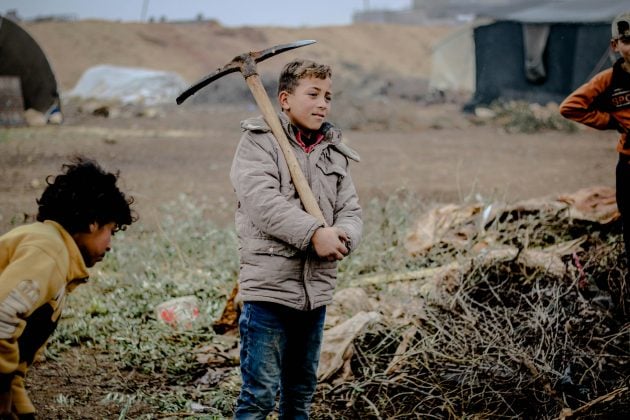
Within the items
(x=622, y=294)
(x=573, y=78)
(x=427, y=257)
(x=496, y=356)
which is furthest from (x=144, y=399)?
(x=573, y=78)

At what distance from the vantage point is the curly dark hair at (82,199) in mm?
1854

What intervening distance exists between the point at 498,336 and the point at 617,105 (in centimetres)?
120

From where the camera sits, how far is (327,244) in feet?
6.74

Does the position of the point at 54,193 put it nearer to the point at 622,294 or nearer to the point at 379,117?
the point at 622,294

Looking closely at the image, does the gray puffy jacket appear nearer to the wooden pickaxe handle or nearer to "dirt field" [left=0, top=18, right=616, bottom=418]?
the wooden pickaxe handle

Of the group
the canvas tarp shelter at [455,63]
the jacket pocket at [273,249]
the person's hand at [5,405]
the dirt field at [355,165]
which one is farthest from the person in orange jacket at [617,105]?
the canvas tarp shelter at [455,63]

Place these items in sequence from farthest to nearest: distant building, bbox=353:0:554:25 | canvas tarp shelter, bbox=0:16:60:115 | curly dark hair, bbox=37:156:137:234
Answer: distant building, bbox=353:0:554:25
canvas tarp shelter, bbox=0:16:60:115
curly dark hair, bbox=37:156:137:234

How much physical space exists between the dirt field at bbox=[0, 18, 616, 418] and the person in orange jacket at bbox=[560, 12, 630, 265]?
72 cm

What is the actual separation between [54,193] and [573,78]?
15285 mm

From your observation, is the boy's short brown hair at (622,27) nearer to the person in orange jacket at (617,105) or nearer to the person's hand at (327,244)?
the person in orange jacket at (617,105)

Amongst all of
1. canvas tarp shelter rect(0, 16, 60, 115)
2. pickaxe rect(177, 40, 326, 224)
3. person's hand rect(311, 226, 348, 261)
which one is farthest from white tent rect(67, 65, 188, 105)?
person's hand rect(311, 226, 348, 261)

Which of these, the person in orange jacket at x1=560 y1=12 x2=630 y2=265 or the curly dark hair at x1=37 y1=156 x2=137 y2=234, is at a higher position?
the person in orange jacket at x1=560 y1=12 x2=630 y2=265

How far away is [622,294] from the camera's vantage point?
3174mm

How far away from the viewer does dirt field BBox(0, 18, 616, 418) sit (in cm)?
654
